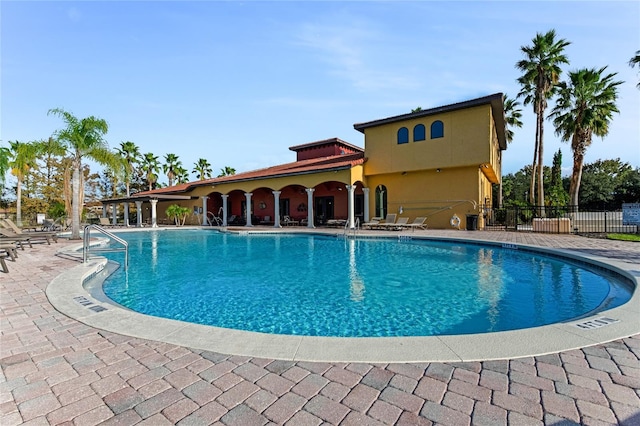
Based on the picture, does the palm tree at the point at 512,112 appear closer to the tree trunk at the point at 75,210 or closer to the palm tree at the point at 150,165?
the tree trunk at the point at 75,210

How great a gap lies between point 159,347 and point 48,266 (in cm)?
671

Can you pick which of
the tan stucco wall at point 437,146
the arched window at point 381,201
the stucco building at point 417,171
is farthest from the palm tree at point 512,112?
the arched window at point 381,201

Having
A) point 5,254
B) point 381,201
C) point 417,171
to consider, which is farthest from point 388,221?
point 5,254

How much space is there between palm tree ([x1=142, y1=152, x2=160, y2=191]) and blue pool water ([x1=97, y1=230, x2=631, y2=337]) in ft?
111

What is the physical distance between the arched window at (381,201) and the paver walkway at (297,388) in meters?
18.7

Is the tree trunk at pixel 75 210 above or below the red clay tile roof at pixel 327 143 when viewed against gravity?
below

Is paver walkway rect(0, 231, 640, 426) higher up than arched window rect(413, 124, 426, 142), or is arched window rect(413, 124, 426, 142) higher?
arched window rect(413, 124, 426, 142)

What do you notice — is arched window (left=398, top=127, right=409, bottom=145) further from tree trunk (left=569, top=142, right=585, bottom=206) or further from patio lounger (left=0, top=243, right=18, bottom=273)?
patio lounger (left=0, top=243, right=18, bottom=273)

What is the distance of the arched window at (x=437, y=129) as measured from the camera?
18359 mm

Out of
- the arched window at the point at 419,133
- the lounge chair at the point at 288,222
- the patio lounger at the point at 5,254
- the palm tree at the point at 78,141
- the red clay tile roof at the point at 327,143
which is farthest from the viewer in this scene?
the red clay tile roof at the point at 327,143

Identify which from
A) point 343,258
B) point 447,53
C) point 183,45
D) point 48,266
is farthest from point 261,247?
point 447,53

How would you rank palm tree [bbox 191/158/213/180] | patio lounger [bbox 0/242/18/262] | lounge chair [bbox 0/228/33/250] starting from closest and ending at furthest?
patio lounger [bbox 0/242/18/262]
lounge chair [bbox 0/228/33/250]
palm tree [bbox 191/158/213/180]

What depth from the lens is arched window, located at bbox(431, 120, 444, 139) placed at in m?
18.4

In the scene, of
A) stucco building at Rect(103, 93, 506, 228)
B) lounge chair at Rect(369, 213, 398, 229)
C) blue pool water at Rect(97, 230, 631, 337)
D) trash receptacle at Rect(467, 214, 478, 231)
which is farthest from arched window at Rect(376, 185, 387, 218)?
blue pool water at Rect(97, 230, 631, 337)
